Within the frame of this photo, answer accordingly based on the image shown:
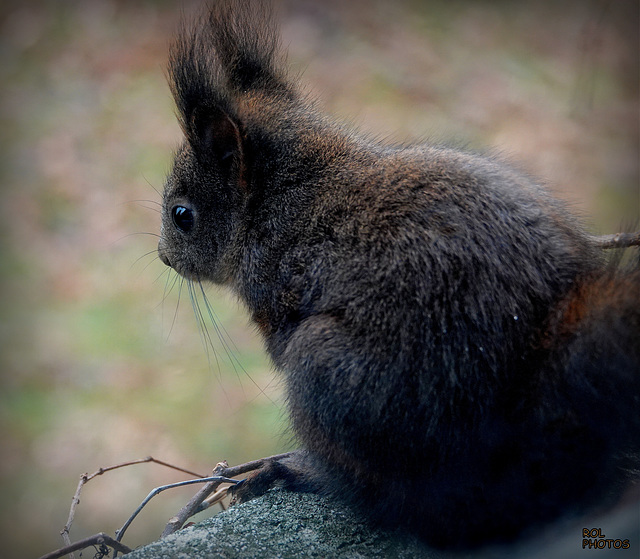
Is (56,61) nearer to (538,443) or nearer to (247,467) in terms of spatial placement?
(247,467)

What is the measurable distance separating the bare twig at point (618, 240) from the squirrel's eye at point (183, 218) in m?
1.01

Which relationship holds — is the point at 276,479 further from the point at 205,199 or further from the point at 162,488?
the point at 205,199

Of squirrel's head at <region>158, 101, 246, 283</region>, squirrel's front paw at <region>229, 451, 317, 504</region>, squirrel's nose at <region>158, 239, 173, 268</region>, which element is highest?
squirrel's nose at <region>158, 239, 173, 268</region>

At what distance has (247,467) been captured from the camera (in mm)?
1926

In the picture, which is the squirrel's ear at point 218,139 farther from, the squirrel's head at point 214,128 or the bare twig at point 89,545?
the bare twig at point 89,545

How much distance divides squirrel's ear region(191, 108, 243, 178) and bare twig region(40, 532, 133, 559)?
2.89ft

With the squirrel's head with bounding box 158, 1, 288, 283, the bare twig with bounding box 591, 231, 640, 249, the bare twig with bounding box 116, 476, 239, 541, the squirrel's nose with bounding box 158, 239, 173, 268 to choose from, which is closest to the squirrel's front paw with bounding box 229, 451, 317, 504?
the bare twig with bounding box 116, 476, 239, 541

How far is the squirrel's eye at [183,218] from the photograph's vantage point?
6.43 feet

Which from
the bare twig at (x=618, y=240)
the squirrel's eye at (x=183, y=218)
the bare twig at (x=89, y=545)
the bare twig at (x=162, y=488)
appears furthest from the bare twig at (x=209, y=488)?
the bare twig at (x=618, y=240)

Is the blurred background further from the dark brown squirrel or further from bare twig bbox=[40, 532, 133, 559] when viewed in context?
the dark brown squirrel

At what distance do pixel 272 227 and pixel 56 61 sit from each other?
3.06 m

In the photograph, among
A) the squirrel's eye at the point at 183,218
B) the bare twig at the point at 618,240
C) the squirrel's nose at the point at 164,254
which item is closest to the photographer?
the bare twig at the point at 618,240

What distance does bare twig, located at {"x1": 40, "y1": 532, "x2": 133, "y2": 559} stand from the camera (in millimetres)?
1507

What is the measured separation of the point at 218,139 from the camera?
176 centimetres
